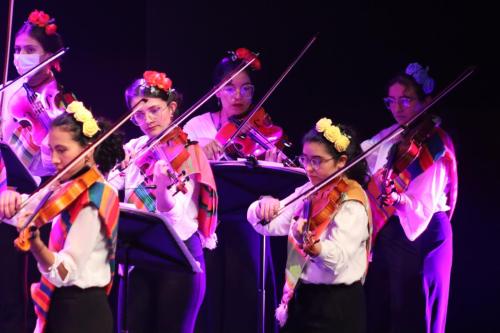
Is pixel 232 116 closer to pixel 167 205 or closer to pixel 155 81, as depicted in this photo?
pixel 155 81

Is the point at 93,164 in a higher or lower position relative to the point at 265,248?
higher

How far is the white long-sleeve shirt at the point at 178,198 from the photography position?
13.2 feet

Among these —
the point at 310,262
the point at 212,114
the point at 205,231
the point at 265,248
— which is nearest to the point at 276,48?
the point at 212,114

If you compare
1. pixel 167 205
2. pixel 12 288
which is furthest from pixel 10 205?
pixel 12 288

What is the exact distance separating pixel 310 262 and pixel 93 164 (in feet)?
2.99

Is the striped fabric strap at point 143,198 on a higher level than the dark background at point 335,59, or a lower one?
lower

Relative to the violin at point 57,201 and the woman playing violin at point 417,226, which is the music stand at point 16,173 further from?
the woman playing violin at point 417,226

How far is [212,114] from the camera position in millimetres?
4852

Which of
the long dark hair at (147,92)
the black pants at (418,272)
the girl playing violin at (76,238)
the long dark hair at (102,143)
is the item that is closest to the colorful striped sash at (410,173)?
the black pants at (418,272)

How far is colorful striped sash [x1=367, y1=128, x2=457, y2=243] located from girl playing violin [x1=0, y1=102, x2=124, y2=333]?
1.62m

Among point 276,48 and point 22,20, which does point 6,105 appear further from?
point 276,48

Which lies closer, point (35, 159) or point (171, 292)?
point (171, 292)

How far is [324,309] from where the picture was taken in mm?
3541

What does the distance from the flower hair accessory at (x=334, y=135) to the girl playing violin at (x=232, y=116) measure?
36.1 inches
